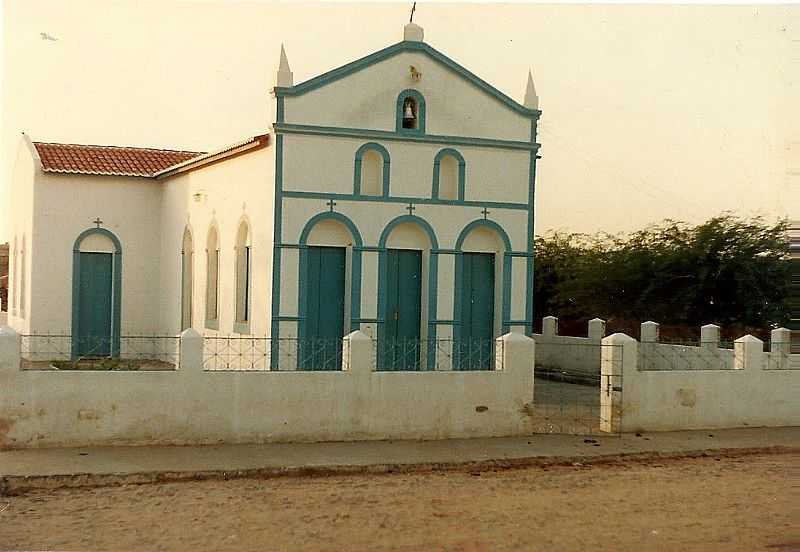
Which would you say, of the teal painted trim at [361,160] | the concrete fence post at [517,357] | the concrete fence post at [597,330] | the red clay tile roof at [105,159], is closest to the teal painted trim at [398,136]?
the teal painted trim at [361,160]

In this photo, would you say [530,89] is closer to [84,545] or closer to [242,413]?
[242,413]

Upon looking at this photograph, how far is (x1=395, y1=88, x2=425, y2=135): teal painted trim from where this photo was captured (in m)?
17.8

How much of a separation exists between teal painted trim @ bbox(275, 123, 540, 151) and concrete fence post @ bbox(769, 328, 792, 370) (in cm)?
573

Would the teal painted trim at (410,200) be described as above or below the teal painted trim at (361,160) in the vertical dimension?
below

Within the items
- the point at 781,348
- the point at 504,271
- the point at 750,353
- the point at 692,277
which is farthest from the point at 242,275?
the point at 692,277

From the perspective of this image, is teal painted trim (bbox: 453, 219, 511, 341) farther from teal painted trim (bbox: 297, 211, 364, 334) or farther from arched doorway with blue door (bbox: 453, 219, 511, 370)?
teal painted trim (bbox: 297, 211, 364, 334)

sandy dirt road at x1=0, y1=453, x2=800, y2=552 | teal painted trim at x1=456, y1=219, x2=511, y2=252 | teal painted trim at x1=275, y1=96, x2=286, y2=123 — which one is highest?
teal painted trim at x1=275, y1=96, x2=286, y2=123

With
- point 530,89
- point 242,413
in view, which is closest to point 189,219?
point 530,89

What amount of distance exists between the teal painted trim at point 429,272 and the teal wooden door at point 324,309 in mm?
672

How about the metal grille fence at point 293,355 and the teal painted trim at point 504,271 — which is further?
the teal painted trim at point 504,271

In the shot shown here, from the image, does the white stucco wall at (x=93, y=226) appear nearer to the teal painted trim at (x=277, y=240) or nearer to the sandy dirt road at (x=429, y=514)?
the teal painted trim at (x=277, y=240)

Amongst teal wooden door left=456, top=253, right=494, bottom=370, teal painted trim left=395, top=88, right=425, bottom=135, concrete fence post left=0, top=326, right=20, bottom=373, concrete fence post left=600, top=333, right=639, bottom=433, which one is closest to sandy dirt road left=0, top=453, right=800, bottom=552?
concrete fence post left=0, top=326, right=20, bottom=373

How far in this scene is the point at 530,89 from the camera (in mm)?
18844

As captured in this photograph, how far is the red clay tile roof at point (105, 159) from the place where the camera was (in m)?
A: 23.8
